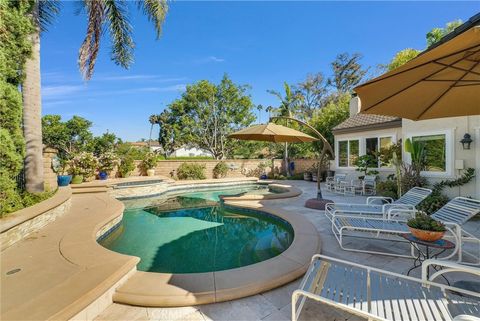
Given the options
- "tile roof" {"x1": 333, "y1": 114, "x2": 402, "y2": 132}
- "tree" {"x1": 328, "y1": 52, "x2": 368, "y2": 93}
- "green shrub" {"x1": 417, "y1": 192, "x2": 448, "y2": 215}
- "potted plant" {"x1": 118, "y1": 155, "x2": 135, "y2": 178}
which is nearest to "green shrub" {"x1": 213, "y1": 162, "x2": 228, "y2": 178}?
"potted plant" {"x1": 118, "y1": 155, "x2": 135, "y2": 178}

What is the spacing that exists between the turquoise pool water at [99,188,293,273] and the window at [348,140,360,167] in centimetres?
819

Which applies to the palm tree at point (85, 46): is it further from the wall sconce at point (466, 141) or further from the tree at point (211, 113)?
the wall sconce at point (466, 141)

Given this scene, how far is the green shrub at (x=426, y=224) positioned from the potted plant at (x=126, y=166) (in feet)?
50.6

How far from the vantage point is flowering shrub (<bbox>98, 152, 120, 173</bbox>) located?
45.7 ft

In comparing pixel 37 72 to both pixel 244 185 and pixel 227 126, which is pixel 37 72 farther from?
pixel 227 126

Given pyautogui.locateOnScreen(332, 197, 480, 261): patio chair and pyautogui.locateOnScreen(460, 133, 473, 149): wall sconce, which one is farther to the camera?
pyautogui.locateOnScreen(460, 133, 473, 149): wall sconce

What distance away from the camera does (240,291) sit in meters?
2.92

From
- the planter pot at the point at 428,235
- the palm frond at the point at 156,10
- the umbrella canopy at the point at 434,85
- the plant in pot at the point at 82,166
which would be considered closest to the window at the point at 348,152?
the umbrella canopy at the point at 434,85

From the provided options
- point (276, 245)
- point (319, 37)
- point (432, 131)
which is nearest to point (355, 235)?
point (276, 245)

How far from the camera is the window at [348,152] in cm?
1286

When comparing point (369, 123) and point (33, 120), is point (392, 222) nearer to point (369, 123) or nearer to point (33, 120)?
point (369, 123)

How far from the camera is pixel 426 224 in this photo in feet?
10.8

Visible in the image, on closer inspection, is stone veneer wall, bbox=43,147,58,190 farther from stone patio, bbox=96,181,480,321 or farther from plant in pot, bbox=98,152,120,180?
stone patio, bbox=96,181,480,321

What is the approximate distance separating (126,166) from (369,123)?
15263mm
